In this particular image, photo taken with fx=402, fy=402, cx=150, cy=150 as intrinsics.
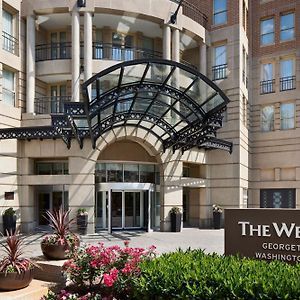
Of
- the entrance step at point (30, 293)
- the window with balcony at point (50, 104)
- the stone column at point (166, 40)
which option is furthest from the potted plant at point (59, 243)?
the stone column at point (166, 40)

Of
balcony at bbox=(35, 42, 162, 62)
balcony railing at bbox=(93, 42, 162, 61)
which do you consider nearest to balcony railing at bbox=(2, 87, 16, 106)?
balcony at bbox=(35, 42, 162, 62)

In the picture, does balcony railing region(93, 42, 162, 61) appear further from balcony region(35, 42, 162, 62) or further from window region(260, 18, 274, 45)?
window region(260, 18, 274, 45)

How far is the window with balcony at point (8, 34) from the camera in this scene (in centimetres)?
1998

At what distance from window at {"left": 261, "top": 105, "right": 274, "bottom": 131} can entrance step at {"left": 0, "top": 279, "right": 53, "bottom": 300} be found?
69.5 ft

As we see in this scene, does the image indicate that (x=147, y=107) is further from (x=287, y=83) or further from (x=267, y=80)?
(x=287, y=83)

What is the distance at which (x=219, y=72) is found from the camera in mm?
24969

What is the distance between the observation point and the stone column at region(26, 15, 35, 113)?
20500mm

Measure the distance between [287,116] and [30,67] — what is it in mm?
16219

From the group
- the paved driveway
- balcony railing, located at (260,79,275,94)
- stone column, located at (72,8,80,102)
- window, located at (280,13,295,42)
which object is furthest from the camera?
balcony railing, located at (260,79,275,94)

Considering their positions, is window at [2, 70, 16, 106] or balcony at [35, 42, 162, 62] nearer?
window at [2, 70, 16, 106]

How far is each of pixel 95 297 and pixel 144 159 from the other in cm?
1560

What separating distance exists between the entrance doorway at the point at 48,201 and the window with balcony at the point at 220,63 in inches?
458

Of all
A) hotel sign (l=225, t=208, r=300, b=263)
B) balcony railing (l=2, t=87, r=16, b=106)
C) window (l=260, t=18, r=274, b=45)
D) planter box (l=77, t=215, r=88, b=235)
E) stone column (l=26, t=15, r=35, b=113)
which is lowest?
planter box (l=77, t=215, r=88, b=235)

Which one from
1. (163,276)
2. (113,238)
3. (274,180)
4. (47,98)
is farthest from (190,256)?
(274,180)
